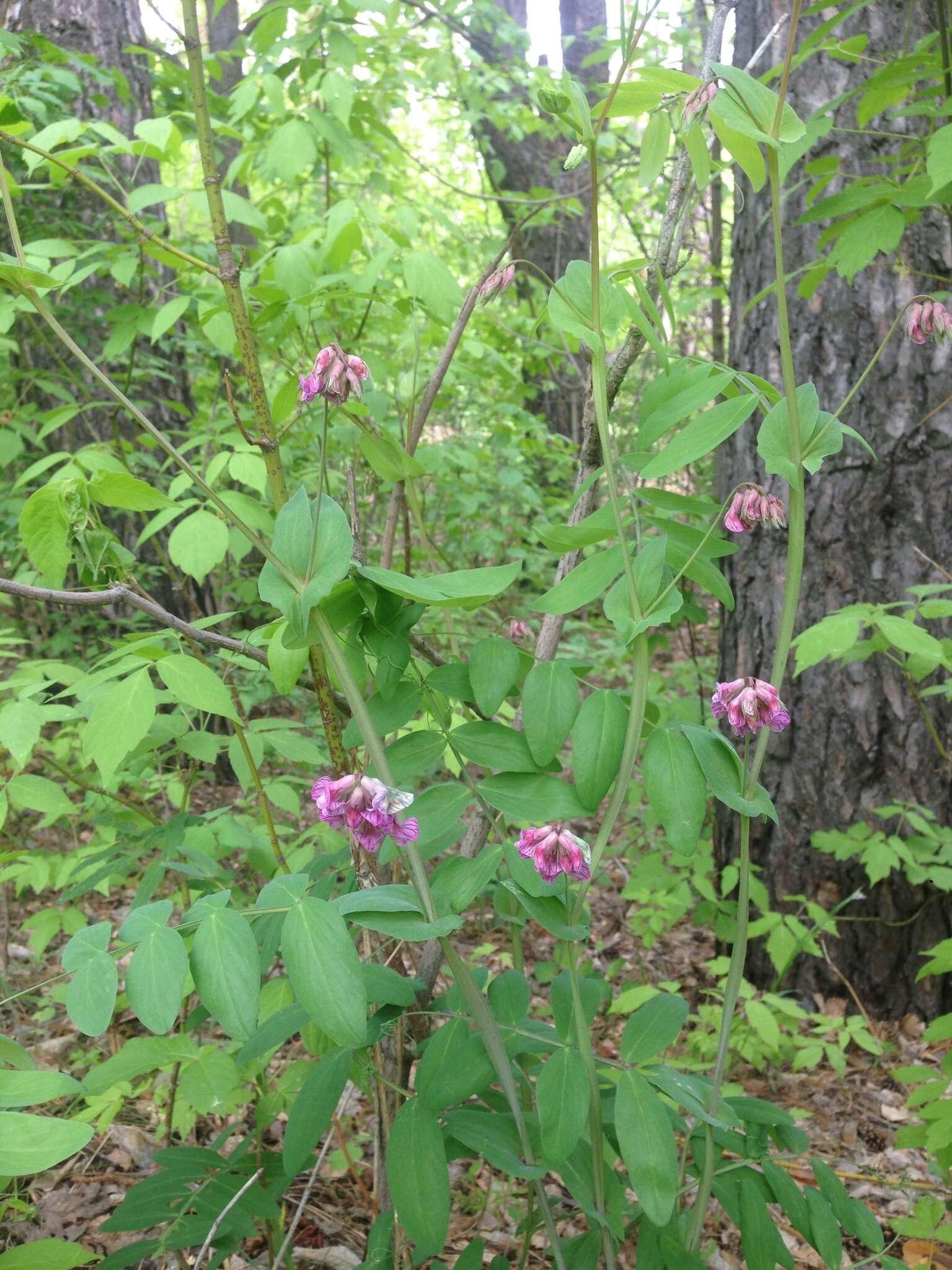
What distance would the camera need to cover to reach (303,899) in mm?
842

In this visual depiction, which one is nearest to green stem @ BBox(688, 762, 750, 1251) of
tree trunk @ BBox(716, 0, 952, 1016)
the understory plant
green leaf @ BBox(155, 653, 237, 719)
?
the understory plant

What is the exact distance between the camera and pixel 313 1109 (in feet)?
3.68

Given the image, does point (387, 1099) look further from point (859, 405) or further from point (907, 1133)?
point (859, 405)

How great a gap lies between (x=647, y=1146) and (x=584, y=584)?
2.16 feet

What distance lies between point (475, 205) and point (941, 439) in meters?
7.34

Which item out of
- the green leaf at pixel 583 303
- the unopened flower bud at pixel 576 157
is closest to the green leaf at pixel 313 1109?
the green leaf at pixel 583 303

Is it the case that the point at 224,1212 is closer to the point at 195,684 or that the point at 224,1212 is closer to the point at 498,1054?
the point at 498,1054

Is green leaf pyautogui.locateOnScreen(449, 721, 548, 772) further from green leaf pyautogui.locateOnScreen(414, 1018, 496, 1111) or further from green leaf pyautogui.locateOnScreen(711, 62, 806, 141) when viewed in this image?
green leaf pyautogui.locateOnScreen(711, 62, 806, 141)

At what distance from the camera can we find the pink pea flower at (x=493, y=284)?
1.25 meters

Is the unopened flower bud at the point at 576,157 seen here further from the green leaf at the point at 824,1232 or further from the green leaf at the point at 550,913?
the green leaf at the point at 824,1232

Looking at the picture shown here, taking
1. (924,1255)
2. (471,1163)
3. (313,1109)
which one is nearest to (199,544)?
(313,1109)

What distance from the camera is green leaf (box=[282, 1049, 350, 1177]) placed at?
1.11 meters

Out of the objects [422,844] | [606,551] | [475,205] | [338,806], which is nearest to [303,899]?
[338,806]

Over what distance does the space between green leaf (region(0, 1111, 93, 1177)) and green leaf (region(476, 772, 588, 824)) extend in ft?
1.67
